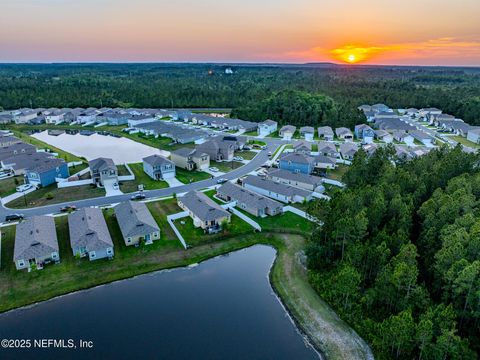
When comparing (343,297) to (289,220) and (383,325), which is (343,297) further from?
(289,220)

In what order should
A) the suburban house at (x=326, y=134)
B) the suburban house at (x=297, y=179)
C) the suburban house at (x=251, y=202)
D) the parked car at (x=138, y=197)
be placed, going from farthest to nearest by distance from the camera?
1. the suburban house at (x=326, y=134)
2. the suburban house at (x=297, y=179)
3. the parked car at (x=138, y=197)
4. the suburban house at (x=251, y=202)

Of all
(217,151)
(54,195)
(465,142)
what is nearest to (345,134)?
(465,142)

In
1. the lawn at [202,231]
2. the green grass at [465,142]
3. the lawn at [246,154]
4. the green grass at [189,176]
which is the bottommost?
the lawn at [202,231]

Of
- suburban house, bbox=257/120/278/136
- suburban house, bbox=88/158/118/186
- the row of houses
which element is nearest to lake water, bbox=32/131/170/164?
suburban house, bbox=88/158/118/186

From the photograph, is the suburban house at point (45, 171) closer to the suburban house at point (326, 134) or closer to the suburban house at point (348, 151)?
the suburban house at point (348, 151)

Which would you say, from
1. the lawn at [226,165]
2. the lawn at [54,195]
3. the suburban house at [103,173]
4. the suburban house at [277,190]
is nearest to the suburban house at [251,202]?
the suburban house at [277,190]

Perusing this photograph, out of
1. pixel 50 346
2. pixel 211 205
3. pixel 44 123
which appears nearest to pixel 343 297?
pixel 211 205
